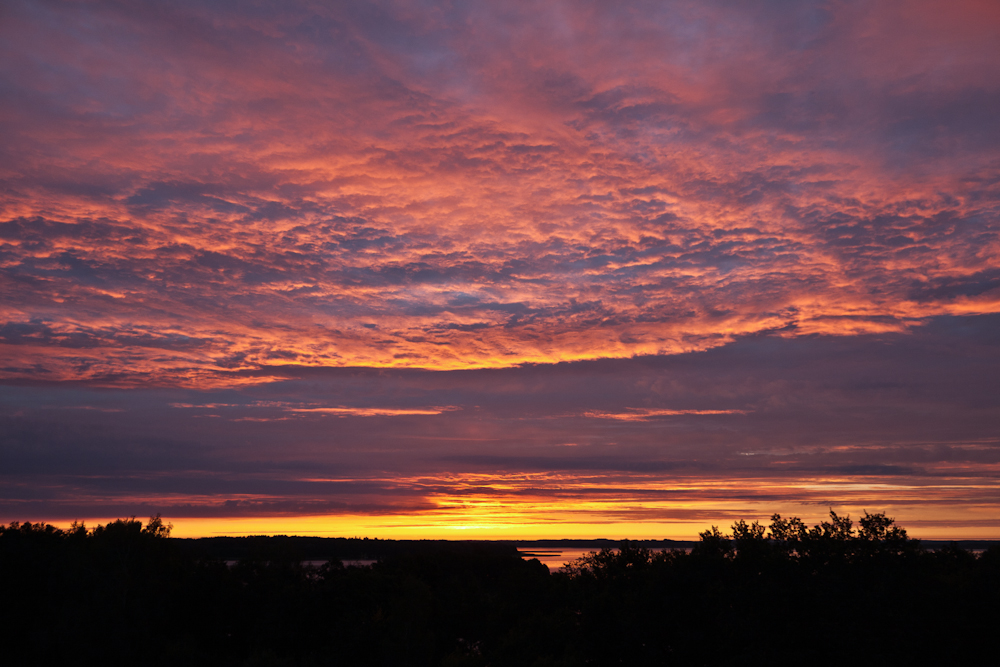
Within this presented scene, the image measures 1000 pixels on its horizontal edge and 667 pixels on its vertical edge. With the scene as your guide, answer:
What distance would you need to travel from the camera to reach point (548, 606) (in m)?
49.6

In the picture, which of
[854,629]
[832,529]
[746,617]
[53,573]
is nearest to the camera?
[854,629]

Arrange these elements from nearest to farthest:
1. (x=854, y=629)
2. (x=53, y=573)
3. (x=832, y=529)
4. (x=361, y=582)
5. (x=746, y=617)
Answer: (x=854, y=629) → (x=746, y=617) → (x=832, y=529) → (x=53, y=573) → (x=361, y=582)

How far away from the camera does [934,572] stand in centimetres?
3978

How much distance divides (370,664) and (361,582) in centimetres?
1710

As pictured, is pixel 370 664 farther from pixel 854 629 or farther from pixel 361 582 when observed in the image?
pixel 854 629

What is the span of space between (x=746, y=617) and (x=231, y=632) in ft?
128

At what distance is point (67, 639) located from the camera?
4341cm

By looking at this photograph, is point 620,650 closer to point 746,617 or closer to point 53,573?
point 746,617

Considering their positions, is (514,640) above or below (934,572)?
below

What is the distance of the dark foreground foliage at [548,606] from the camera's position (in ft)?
123

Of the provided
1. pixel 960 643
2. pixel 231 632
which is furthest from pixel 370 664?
pixel 960 643

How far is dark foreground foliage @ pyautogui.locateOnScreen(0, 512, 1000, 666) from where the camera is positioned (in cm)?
3738

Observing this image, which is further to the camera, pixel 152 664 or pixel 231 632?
pixel 231 632

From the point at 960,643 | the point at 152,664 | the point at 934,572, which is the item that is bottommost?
the point at 152,664
